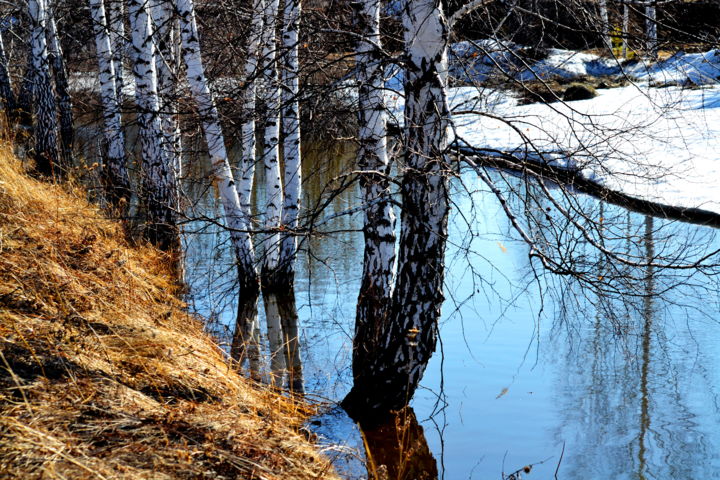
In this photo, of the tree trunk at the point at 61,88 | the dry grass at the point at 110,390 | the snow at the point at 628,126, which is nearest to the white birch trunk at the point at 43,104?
the tree trunk at the point at 61,88

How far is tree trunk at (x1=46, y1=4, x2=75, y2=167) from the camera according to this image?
48.5 ft

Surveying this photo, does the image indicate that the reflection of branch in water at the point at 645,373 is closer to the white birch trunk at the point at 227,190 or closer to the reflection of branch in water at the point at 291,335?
the reflection of branch in water at the point at 291,335

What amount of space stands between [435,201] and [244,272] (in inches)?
189

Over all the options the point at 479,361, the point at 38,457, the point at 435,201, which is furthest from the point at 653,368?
the point at 38,457

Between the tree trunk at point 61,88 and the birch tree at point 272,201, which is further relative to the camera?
the tree trunk at point 61,88

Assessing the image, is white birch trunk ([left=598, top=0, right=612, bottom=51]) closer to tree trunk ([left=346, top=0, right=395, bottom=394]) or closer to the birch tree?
tree trunk ([left=346, top=0, right=395, bottom=394])

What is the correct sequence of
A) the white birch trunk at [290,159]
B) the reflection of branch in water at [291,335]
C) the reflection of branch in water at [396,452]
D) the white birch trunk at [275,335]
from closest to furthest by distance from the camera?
1. the reflection of branch in water at [396,452]
2. the reflection of branch in water at [291,335]
3. the white birch trunk at [275,335]
4. the white birch trunk at [290,159]

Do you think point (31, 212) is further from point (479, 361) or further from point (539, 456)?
point (539, 456)

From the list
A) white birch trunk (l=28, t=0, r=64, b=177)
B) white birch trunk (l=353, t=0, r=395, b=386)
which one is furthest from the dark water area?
white birch trunk (l=28, t=0, r=64, b=177)

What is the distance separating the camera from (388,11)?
857 cm

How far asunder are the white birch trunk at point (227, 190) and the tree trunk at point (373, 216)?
1.74 m

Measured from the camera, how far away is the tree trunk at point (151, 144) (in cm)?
988

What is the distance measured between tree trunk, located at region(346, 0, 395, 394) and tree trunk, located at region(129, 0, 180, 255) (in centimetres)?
407

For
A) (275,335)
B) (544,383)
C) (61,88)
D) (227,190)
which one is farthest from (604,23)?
(61,88)
